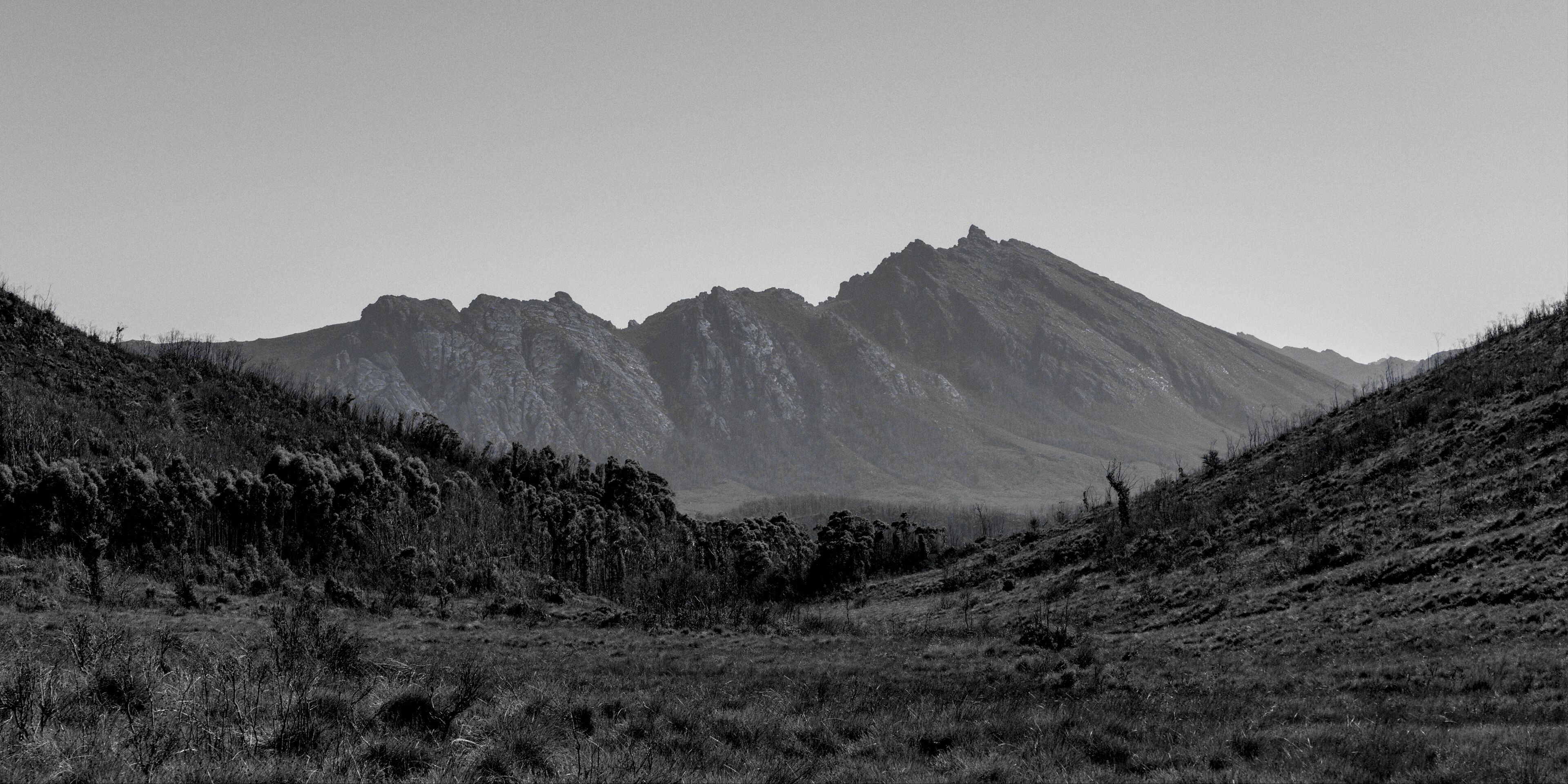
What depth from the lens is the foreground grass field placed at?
8.34 m

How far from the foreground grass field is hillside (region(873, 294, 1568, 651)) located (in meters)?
8.13

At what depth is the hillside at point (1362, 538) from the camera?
29125 mm

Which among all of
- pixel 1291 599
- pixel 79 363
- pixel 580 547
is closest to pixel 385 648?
pixel 1291 599

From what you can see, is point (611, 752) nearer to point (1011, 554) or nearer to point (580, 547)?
point (1011, 554)

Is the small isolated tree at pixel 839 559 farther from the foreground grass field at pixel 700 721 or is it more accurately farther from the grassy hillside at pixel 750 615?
the foreground grass field at pixel 700 721

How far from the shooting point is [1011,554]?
260 feet

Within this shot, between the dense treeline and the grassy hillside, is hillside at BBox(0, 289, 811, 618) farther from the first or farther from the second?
the grassy hillside

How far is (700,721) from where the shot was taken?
1172cm

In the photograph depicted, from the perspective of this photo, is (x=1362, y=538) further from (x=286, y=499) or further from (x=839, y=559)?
(x=286, y=499)

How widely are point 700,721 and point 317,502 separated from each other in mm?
→ 71677

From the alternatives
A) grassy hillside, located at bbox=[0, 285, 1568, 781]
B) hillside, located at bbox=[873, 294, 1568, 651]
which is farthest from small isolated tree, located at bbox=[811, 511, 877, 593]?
hillside, located at bbox=[873, 294, 1568, 651]

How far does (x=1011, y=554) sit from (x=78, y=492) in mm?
66942

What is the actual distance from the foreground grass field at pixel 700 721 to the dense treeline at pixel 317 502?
39460 millimetres

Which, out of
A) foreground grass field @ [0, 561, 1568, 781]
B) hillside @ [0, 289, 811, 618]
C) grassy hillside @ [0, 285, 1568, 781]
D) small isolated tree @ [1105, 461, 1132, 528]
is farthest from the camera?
small isolated tree @ [1105, 461, 1132, 528]
